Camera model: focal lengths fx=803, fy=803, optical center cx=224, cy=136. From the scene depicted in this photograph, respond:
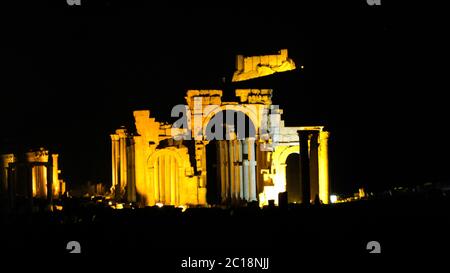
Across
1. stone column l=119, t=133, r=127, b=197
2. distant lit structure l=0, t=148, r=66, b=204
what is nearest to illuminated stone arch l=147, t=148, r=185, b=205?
stone column l=119, t=133, r=127, b=197

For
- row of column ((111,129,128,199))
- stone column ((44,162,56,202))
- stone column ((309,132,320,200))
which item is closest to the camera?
stone column ((309,132,320,200))

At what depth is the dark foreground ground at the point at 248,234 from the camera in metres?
27.1

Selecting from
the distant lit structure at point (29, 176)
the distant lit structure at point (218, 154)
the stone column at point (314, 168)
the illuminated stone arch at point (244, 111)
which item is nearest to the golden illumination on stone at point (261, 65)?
the distant lit structure at point (218, 154)

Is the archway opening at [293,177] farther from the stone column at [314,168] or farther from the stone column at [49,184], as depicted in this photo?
the stone column at [49,184]

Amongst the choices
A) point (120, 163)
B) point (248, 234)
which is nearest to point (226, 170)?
point (120, 163)

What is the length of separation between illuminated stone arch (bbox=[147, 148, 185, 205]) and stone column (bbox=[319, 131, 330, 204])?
6.40 metres

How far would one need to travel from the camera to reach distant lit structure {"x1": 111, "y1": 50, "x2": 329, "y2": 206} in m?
35.6

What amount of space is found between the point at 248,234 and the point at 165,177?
30.3 feet

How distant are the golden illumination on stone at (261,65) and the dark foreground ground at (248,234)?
12.4 m

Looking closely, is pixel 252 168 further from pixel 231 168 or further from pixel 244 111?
pixel 244 111

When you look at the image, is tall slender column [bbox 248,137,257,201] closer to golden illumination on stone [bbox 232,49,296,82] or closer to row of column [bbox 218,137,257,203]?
row of column [bbox 218,137,257,203]

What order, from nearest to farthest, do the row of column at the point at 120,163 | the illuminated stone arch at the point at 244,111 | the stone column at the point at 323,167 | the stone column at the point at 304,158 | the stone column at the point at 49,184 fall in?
the stone column at the point at 304,158, the stone column at the point at 49,184, the illuminated stone arch at the point at 244,111, the stone column at the point at 323,167, the row of column at the point at 120,163

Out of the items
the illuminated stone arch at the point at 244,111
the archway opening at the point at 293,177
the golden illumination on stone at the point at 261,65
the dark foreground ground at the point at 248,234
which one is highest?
the golden illumination on stone at the point at 261,65
